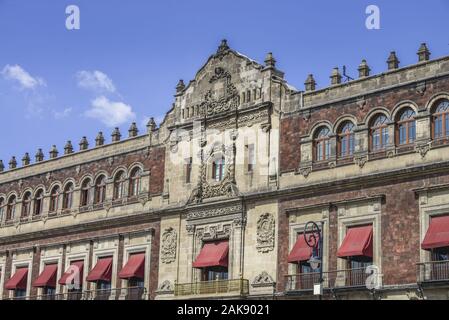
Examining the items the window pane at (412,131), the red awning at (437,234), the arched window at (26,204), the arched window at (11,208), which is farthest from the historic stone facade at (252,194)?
the arched window at (11,208)

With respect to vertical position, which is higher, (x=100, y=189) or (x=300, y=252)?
(x=100, y=189)

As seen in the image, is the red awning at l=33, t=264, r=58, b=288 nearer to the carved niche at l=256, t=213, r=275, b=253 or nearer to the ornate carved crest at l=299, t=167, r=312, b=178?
the carved niche at l=256, t=213, r=275, b=253

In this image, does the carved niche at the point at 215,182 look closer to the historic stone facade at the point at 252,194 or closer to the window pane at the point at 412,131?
the historic stone facade at the point at 252,194

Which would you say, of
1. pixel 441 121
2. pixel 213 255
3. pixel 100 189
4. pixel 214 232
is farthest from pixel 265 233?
pixel 100 189

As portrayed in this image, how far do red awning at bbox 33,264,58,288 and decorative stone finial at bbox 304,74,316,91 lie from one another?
1886cm

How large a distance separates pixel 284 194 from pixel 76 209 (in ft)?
50.9

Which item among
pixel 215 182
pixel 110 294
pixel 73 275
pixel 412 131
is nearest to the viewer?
pixel 412 131

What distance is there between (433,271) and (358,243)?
11.2ft

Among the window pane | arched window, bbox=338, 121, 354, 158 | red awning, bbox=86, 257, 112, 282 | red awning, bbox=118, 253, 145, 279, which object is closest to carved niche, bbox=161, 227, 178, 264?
red awning, bbox=118, 253, 145, 279

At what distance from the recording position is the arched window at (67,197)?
1921 inches

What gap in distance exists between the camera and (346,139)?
36.0 meters

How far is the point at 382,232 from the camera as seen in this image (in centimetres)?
3331

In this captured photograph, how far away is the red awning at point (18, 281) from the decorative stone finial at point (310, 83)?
70.6 feet

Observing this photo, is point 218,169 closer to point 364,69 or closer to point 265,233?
point 265,233
